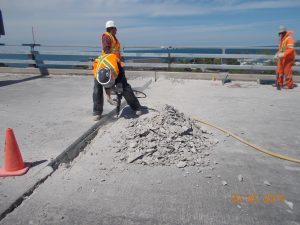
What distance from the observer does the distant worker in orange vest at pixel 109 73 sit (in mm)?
5227

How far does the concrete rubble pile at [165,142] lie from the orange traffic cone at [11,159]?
1.40 m

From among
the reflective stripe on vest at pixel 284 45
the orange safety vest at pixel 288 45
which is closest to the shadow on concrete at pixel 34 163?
the orange safety vest at pixel 288 45

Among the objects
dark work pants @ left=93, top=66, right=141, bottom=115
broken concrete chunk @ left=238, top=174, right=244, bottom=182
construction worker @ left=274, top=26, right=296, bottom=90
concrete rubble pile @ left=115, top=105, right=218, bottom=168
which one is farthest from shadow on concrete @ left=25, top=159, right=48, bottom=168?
construction worker @ left=274, top=26, right=296, bottom=90

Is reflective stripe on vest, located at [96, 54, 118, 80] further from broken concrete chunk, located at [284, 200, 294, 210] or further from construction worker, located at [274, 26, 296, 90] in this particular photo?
construction worker, located at [274, 26, 296, 90]

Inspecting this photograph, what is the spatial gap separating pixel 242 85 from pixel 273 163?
6363 millimetres

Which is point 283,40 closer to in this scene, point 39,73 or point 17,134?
point 17,134

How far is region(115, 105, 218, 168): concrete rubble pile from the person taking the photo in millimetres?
4207

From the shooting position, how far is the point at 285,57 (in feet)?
30.1

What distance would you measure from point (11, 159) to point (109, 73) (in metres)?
2.29

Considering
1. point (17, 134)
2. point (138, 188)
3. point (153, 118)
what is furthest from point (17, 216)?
point (153, 118)

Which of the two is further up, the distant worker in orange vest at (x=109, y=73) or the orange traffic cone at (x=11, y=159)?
the distant worker in orange vest at (x=109, y=73)

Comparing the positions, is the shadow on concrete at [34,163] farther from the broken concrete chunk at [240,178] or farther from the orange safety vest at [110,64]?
the broken concrete chunk at [240,178]

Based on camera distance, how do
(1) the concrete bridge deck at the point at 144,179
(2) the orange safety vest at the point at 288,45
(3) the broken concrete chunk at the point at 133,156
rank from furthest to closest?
(2) the orange safety vest at the point at 288,45, (3) the broken concrete chunk at the point at 133,156, (1) the concrete bridge deck at the point at 144,179

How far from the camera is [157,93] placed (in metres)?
8.77
